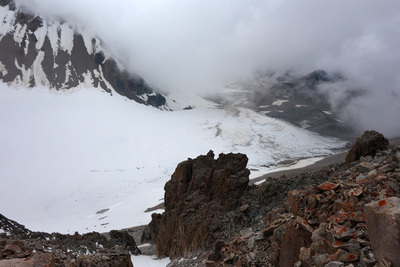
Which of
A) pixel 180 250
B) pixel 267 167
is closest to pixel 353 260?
pixel 180 250

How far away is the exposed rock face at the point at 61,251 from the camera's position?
316 inches

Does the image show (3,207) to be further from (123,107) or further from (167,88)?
(167,88)

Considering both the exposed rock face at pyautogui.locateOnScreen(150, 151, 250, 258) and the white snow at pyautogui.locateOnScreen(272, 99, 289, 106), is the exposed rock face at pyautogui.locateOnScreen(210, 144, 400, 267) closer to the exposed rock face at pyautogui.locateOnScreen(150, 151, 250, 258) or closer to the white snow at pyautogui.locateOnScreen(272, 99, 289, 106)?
the exposed rock face at pyautogui.locateOnScreen(150, 151, 250, 258)

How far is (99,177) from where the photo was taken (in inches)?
1911

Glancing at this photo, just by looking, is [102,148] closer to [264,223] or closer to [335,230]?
[264,223]

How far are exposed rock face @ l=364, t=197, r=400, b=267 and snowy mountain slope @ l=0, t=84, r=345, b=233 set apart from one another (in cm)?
2727

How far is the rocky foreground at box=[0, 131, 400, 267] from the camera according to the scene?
5.35 metres

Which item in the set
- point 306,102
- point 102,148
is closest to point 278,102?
point 306,102

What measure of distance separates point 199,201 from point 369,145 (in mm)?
10665

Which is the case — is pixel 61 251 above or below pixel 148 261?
above

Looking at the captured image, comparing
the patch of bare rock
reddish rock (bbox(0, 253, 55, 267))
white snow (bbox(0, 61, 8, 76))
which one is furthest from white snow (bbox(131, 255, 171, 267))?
white snow (bbox(0, 61, 8, 76))

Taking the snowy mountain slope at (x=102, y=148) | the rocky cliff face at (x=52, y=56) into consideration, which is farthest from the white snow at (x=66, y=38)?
the snowy mountain slope at (x=102, y=148)

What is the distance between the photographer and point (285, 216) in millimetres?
9523

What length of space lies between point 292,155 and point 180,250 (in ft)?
189
